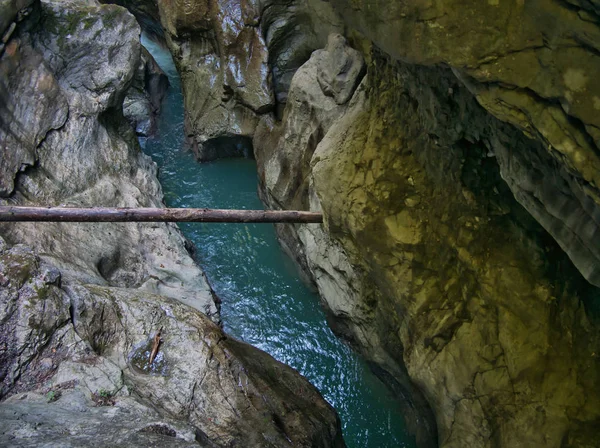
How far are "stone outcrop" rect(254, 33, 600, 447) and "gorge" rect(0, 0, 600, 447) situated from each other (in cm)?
2

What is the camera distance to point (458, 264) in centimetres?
470

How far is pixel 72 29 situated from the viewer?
28.0 feet

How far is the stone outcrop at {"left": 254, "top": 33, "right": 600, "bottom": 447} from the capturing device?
404 cm

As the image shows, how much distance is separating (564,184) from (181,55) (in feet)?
29.1

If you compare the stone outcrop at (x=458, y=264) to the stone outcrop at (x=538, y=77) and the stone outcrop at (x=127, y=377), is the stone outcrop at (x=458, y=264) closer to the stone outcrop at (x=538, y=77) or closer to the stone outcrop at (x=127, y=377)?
the stone outcrop at (x=538, y=77)

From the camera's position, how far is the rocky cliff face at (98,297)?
427cm

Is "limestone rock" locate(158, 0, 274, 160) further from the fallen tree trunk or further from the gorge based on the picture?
the fallen tree trunk

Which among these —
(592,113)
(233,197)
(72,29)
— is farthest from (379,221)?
(72,29)


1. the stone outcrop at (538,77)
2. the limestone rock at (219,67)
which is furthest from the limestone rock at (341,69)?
the stone outcrop at (538,77)

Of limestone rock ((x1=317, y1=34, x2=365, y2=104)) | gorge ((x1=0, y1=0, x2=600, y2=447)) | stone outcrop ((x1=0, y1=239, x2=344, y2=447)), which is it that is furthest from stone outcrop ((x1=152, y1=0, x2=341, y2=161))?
stone outcrop ((x1=0, y1=239, x2=344, y2=447))

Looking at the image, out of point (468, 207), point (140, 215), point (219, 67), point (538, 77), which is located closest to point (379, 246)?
point (468, 207)

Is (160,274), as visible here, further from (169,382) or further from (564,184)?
(564,184)

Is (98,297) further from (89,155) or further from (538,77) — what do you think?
(538,77)

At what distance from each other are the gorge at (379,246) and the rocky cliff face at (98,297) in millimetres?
24
